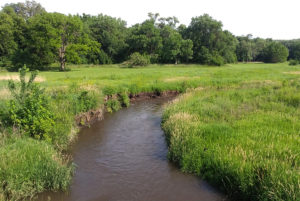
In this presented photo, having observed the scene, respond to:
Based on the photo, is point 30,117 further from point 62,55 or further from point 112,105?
point 62,55

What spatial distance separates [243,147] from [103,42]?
252 ft

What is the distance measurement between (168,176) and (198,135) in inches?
98.6

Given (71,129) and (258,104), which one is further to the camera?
(258,104)

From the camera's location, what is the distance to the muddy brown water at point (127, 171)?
776 cm

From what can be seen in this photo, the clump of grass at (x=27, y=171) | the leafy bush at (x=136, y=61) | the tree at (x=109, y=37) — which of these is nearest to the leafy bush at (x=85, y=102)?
the clump of grass at (x=27, y=171)

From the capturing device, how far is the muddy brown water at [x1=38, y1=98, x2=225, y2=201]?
7.76 meters

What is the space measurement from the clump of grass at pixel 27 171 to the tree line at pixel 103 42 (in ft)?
143

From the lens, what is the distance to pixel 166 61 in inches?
2990

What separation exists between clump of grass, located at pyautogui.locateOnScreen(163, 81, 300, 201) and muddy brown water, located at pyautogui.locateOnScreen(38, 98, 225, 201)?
675 mm

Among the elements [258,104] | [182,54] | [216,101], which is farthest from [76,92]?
[182,54]

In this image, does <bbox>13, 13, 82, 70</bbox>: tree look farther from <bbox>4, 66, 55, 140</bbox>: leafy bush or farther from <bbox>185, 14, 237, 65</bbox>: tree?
<bbox>185, 14, 237, 65</bbox>: tree

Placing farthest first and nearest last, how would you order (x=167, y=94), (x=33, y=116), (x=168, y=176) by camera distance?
1. (x=167, y=94)
2. (x=33, y=116)
3. (x=168, y=176)

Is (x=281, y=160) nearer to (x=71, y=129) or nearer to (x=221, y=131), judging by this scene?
(x=221, y=131)

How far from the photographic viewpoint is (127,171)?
9.41 meters
